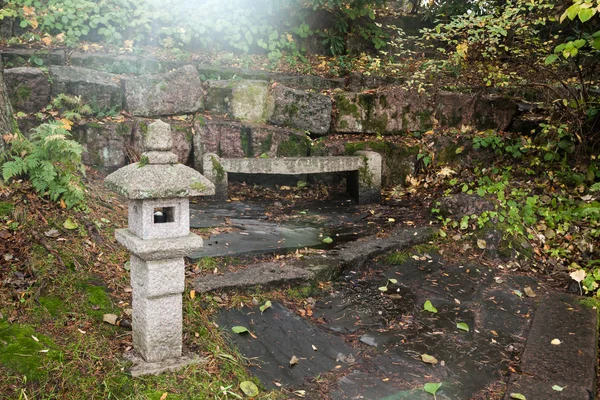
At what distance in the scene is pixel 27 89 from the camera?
6.93 metres

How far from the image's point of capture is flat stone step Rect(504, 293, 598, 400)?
11.5 feet

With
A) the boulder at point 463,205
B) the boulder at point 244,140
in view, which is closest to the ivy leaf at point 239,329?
the boulder at point 463,205

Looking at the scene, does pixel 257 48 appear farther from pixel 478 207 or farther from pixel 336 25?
pixel 478 207

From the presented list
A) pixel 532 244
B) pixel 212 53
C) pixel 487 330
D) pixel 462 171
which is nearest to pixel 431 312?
pixel 487 330

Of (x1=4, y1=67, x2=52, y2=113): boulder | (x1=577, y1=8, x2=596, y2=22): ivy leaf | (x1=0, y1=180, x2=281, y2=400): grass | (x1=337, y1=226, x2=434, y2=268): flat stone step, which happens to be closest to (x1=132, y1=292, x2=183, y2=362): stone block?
(x1=0, y1=180, x2=281, y2=400): grass

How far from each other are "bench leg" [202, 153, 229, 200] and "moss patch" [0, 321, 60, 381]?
396 centimetres

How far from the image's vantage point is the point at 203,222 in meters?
6.04

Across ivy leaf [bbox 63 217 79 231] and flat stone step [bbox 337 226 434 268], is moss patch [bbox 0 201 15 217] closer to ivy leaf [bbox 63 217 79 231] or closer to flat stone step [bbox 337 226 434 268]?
ivy leaf [bbox 63 217 79 231]

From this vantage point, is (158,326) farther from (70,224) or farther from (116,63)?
(116,63)

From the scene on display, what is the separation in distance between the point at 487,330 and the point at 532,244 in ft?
6.09

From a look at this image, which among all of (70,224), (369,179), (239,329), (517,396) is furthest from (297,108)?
(517,396)

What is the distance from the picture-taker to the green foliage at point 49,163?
474 centimetres

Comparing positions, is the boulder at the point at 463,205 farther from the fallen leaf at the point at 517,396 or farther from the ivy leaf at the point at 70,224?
the ivy leaf at the point at 70,224

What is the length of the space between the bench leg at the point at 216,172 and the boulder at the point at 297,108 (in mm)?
1541
